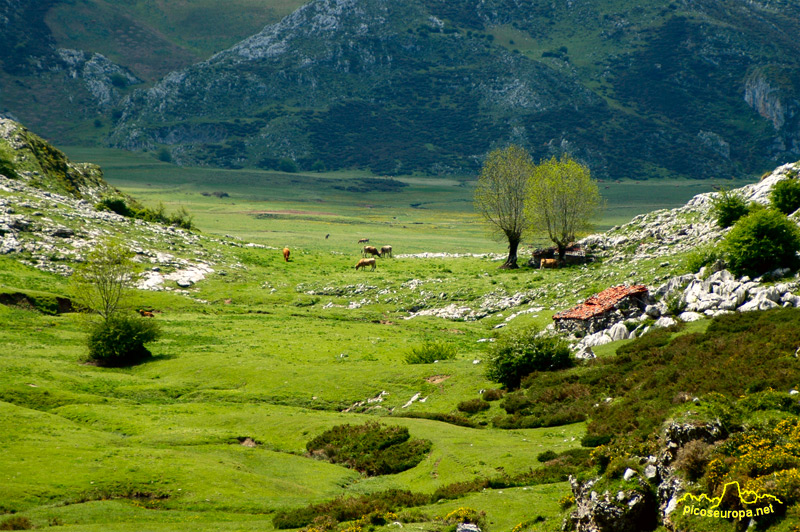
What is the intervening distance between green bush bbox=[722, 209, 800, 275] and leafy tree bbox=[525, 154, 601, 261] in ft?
118

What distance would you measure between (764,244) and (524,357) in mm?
14963

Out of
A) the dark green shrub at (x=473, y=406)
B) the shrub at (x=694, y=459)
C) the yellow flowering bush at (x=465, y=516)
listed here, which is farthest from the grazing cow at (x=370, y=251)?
the shrub at (x=694, y=459)

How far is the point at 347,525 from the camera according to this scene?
2041 cm

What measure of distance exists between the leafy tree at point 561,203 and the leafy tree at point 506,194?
271 cm

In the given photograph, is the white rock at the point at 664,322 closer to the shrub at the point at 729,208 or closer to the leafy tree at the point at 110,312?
the shrub at the point at 729,208

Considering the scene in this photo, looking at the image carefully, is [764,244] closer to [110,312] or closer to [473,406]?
[473,406]

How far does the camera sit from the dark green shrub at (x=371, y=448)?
28.2m

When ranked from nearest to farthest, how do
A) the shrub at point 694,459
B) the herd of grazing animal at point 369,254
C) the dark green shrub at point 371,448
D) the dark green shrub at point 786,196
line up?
1. the shrub at point 694,459
2. the dark green shrub at point 371,448
3. the dark green shrub at point 786,196
4. the herd of grazing animal at point 369,254

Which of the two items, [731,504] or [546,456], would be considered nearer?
[731,504]

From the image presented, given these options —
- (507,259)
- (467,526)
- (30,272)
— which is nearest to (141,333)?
(30,272)

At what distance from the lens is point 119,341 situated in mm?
48062

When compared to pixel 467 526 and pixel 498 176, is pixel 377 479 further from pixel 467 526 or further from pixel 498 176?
pixel 498 176

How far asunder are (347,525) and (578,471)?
7.39 metres

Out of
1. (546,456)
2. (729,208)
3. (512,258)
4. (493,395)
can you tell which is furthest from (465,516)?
(512,258)
